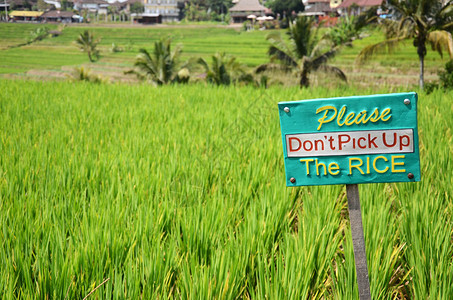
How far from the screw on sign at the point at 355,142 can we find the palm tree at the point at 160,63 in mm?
14982

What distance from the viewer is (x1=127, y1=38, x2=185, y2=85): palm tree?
52.0 feet

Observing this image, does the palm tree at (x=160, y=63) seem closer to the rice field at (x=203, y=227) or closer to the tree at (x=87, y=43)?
the tree at (x=87, y=43)

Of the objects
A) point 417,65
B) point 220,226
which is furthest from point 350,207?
point 417,65

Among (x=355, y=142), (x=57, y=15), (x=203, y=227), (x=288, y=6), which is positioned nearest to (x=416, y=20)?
(x=203, y=227)

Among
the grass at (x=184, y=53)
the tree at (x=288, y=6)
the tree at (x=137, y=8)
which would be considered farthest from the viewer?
the tree at (x=137, y=8)

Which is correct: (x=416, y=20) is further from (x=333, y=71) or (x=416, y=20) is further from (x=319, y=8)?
(x=319, y=8)

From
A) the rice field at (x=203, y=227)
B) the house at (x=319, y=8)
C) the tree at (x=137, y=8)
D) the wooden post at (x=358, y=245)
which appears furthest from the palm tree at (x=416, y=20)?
the tree at (x=137, y=8)

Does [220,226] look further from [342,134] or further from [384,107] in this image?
[384,107]

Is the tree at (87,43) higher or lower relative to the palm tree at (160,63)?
higher

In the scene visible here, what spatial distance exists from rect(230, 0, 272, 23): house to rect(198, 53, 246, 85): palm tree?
40.3m

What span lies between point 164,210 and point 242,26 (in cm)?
5044

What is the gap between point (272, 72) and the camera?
1523 centimetres

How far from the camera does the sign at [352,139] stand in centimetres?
125

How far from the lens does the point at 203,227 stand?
1.80 meters
